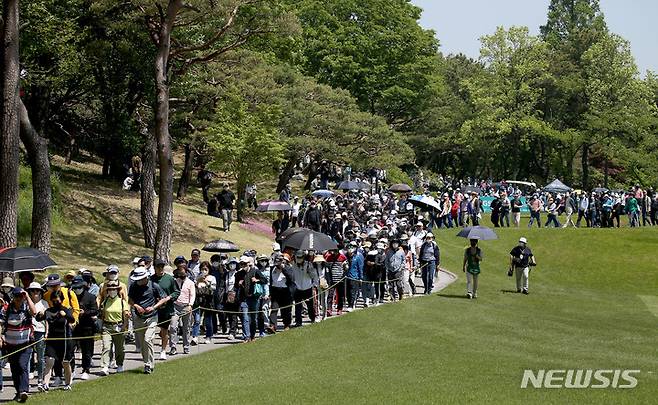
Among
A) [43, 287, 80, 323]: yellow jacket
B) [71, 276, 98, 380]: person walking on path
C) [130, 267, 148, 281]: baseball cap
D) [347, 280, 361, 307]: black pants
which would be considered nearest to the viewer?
[43, 287, 80, 323]: yellow jacket

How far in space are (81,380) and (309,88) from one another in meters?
32.9

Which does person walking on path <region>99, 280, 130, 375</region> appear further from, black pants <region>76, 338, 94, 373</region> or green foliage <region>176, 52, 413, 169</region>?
green foliage <region>176, 52, 413, 169</region>

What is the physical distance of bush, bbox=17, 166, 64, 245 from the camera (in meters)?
25.9

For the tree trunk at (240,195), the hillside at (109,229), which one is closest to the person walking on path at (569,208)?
the hillside at (109,229)

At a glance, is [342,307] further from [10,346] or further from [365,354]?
[10,346]

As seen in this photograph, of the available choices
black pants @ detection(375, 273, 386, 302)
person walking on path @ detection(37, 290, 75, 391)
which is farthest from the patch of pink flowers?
person walking on path @ detection(37, 290, 75, 391)

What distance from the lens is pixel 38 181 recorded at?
22.3 meters

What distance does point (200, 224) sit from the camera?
33531 millimetres

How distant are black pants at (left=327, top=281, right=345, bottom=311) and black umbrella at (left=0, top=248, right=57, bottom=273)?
795cm

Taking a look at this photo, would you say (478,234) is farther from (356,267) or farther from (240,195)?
(240,195)

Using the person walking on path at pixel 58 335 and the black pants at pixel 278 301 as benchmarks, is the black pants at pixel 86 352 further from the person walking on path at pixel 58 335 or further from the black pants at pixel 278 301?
the black pants at pixel 278 301

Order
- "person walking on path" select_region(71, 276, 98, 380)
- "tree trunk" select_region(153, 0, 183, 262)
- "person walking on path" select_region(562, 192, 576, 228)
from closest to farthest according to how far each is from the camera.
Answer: "person walking on path" select_region(71, 276, 98, 380)
"tree trunk" select_region(153, 0, 183, 262)
"person walking on path" select_region(562, 192, 576, 228)

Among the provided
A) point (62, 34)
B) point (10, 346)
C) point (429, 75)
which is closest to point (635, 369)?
point (10, 346)

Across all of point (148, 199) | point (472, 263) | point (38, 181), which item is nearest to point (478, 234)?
point (472, 263)
